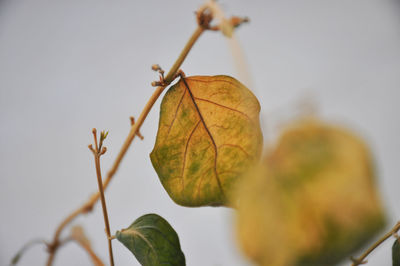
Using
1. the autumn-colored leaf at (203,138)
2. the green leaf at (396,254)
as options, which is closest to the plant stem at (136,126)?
the autumn-colored leaf at (203,138)

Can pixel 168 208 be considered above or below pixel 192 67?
below

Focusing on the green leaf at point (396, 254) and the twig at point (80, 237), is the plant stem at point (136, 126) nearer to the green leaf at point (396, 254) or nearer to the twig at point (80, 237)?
the twig at point (80, 237)

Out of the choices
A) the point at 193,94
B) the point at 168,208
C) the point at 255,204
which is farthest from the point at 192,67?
the point at 255,204

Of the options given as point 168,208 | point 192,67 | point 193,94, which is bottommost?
point 168,208

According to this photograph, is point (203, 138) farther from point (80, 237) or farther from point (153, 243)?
point (80, 237)

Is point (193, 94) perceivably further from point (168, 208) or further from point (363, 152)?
point (168, 208)

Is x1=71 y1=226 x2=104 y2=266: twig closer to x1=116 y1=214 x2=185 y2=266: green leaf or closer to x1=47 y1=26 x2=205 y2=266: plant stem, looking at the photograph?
x1=47 y1=26 x2=205 y2=266: plant stem

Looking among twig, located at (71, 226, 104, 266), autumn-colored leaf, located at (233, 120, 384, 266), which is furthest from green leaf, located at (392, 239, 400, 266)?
twig, located at (71, 226, 104, 266)
